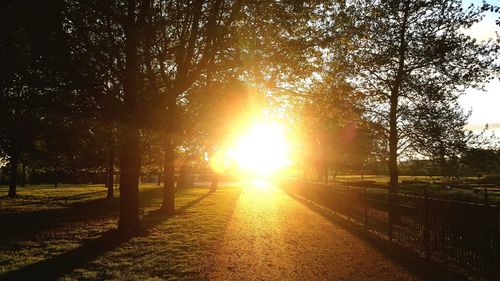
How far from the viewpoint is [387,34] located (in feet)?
48.5

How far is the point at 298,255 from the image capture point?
8164mm

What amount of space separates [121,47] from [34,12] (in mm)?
2418

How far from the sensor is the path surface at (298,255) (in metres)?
6.61

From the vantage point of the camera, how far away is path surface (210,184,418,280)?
6613 mm

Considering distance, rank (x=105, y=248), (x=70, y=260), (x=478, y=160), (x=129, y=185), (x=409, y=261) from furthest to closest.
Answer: (x=478, y=160) < (x=129, y=185) < (x=105, y=248) < (x=409, y=261) < (x=70, y=260)

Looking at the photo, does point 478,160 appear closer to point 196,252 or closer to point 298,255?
point 298,255

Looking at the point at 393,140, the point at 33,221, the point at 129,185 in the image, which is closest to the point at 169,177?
the point at 129,185

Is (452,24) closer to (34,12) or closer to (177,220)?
(177,220)

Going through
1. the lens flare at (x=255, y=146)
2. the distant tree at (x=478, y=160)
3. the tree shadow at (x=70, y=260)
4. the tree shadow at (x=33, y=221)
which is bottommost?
the tree shadow at (x=33, y=221)

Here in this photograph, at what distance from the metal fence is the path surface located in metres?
1.00

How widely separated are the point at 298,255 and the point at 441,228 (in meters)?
3.19

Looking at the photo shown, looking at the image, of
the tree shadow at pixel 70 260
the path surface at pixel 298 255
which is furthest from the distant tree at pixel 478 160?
the tree shadow at pixel 70 260

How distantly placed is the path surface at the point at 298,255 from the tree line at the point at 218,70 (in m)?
3.76

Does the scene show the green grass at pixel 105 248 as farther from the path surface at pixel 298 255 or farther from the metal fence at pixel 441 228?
the metal fence at pixel 441 228
